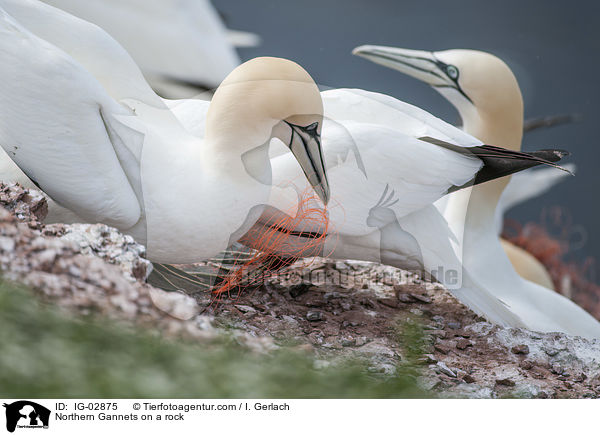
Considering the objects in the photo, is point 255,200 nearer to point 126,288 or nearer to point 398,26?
point 126,288

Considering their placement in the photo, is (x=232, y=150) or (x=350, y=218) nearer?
(x=232, y=150)

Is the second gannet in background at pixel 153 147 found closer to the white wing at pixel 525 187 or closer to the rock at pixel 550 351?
the rock at pixel 550 351

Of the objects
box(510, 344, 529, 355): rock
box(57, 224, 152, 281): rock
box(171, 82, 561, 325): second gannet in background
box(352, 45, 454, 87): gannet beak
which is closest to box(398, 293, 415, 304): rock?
box(171, 82, 561, 325): second gannet in background

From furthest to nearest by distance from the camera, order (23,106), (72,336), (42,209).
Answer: (42,209) < (23,106) < (72,336)

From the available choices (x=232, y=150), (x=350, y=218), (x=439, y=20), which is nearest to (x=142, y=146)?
(x=232, y=150)

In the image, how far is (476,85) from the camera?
2812 millimetres

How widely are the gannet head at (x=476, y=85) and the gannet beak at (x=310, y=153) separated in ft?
2.08

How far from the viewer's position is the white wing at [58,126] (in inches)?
74.1

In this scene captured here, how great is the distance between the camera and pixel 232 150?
2.12m

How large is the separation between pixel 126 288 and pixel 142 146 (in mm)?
596

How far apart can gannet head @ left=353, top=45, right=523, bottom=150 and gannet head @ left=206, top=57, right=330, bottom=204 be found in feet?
2.10
